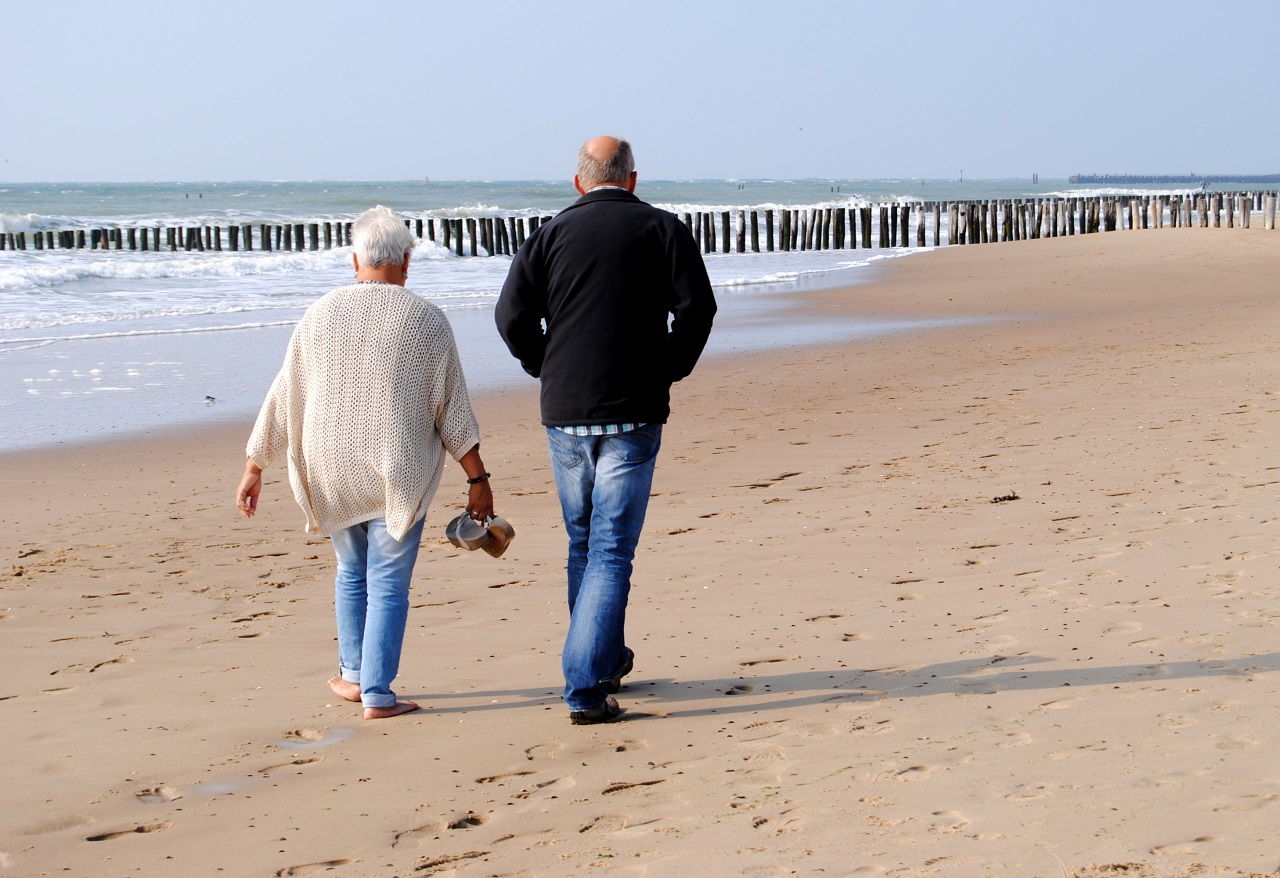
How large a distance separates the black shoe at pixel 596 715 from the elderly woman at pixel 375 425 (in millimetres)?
534

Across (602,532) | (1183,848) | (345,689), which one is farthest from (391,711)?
(1183,848)

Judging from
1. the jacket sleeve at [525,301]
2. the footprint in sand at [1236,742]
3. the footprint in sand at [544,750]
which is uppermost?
the jacket sleeve at [525,301]

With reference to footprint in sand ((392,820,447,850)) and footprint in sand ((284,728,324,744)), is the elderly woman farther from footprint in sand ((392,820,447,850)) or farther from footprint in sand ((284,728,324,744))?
footprint in sand ((392,820,447,850))

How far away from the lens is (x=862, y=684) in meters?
3.79

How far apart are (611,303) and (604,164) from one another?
0.39m

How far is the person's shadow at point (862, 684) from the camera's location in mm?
3637

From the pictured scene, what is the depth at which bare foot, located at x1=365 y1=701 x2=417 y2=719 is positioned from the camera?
3.72m

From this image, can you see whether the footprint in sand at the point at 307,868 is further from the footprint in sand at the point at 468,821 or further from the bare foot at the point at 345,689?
the bare foot at the point at 345,689

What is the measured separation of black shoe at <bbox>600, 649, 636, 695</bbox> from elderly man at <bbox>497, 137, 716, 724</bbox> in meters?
0.11

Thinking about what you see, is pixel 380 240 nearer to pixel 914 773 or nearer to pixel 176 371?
pixel 914 773

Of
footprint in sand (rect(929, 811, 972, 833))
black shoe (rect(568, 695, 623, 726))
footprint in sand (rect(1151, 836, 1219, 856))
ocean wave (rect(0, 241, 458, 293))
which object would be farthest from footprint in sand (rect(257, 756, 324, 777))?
ocean wave (rect(0, 241, 458, 293))

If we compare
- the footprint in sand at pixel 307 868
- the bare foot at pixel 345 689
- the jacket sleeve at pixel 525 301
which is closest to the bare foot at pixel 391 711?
the bare foot at pixel 345 689

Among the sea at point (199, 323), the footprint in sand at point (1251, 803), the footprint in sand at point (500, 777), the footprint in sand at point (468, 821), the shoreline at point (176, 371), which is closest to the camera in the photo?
the footprint in sand at point (1251, 803)

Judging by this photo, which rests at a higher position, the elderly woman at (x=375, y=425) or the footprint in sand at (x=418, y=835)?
the elderly woman at (x=375, y=425)
